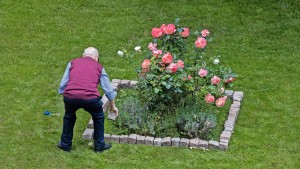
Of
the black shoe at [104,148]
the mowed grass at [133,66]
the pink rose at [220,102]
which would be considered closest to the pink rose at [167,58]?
the pink rose at [220,102]

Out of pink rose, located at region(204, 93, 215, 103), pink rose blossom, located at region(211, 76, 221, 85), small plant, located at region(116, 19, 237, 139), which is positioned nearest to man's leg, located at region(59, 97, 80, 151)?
small plant, located at region(116, 19, 237, 139)

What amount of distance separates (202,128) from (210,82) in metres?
0.80

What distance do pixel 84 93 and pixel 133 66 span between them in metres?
3.27

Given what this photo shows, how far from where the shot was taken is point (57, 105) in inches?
438

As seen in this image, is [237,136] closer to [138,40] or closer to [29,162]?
[29,162]

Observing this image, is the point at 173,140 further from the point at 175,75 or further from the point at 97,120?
the point at 97,120

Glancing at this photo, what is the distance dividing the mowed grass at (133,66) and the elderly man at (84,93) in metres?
0.27

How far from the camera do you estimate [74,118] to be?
31.6 ft

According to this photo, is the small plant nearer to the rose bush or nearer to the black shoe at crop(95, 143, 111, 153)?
the rose bush

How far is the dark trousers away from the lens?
9289 mm

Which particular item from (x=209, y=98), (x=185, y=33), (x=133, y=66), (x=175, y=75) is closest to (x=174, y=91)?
(x=175, y=75)

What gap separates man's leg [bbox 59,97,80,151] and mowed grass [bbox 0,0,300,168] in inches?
5.4

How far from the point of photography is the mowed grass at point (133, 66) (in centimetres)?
970

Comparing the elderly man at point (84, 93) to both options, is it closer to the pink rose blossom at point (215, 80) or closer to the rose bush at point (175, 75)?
the rose bush at point (175, 75)
